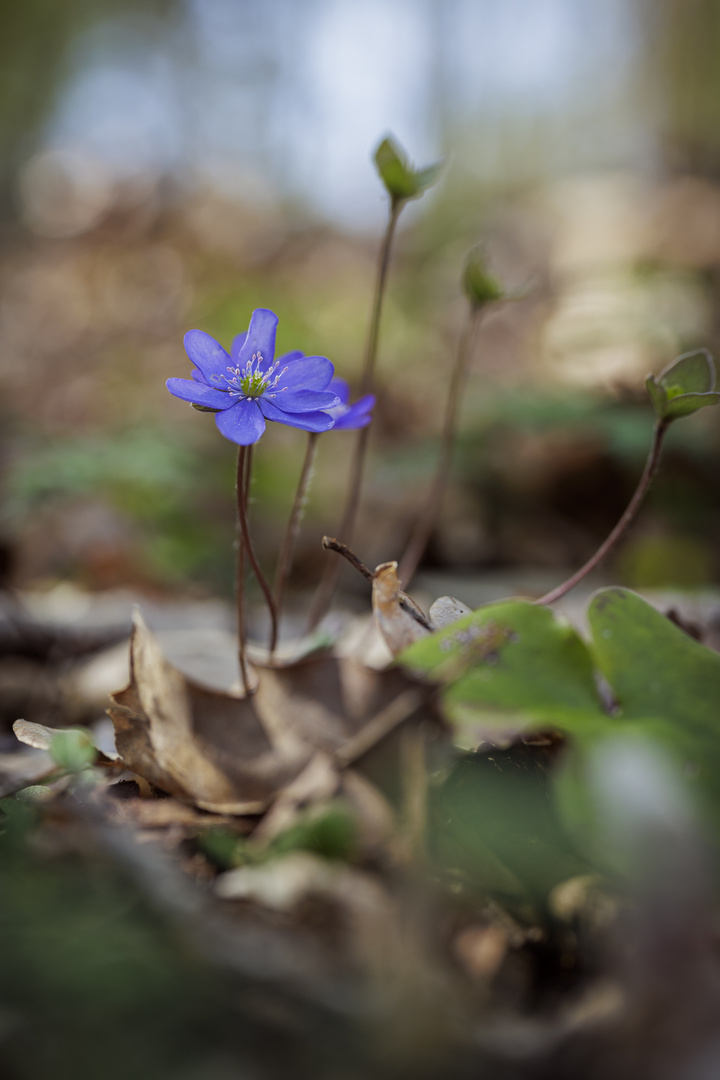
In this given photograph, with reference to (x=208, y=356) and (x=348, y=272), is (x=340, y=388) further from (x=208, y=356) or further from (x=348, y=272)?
(x=348, y=272)

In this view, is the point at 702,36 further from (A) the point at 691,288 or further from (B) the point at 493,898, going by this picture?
(B) the point at 493,898

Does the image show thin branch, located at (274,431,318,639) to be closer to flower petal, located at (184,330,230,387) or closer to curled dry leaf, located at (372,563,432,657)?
flower petal, located at (184,330,230,387)

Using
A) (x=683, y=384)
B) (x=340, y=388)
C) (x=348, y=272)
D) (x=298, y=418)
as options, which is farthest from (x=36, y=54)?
(x=683, y=384)

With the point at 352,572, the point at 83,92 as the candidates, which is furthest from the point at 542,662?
the point at 83,92

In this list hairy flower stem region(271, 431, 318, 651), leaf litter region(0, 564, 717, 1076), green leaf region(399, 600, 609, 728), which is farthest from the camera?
hairy flower stem region(271, 431, 318, 651)

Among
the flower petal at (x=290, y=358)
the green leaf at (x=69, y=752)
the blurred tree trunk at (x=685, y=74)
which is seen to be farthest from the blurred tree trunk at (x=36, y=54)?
the green leaf at (x=69, y=752)

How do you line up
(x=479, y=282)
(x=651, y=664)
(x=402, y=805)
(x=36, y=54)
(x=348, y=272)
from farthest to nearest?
(x=36, y=54), (x=348, y=272), (x=479, y=282), (x=651, y=664), (x=402, y=805)

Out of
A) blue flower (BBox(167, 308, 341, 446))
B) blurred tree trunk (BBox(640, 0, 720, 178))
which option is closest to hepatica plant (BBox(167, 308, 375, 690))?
A: blue flower (BBox(167, 308, 341, 446))
